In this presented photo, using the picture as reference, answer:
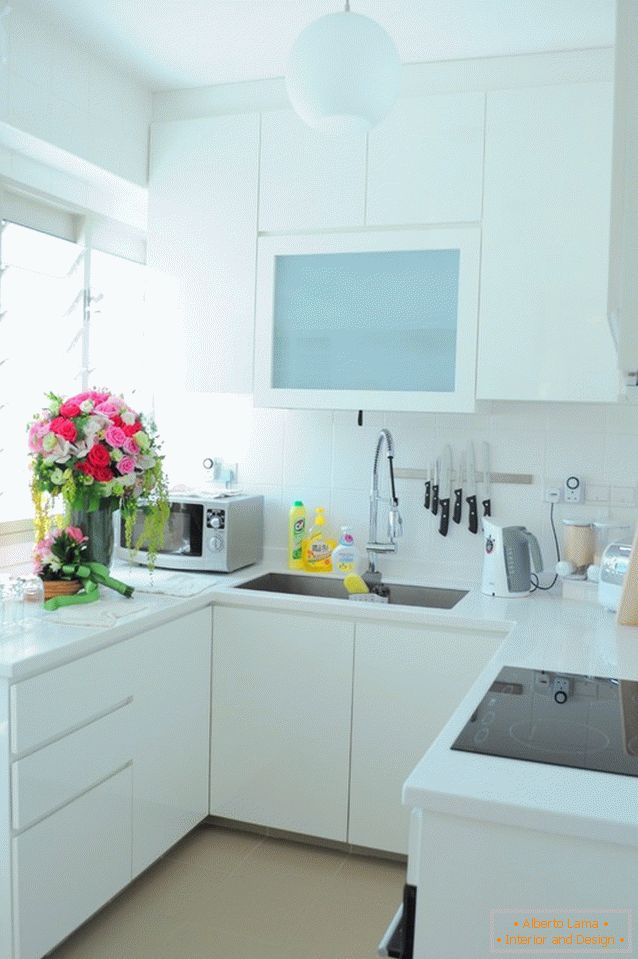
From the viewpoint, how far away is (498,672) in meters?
1.88

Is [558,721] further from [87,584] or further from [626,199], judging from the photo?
[87,584]

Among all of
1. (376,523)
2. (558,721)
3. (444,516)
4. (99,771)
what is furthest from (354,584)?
(558,721)

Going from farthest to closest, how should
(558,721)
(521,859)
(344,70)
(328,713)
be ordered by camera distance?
1. (328,713)
2. (344,70)
3. (558,721)
4. (521,859)

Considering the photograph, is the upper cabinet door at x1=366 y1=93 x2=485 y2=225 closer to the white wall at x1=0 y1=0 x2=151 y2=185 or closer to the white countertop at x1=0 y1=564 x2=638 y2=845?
the white wall at x1=0 y1=0 x2=151 y2=185

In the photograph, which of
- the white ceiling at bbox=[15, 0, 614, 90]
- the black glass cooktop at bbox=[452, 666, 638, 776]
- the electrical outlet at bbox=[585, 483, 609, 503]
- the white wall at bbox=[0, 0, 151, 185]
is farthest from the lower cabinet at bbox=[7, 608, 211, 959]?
the white ceiling at bbox=[15, 0, 614, 90]

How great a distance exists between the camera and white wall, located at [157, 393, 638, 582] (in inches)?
118

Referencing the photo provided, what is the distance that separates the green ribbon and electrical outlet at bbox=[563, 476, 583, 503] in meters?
1.46

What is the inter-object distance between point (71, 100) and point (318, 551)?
1.67 m

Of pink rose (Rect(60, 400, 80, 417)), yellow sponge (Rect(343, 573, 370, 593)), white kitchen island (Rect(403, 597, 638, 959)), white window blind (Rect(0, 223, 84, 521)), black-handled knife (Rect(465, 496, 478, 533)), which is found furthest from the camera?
black-handled knife (Rect(465, 496, 478, 533))

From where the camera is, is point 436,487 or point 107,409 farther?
point 436,487

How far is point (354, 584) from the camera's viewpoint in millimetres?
2986

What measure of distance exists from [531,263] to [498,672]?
1.35 meters

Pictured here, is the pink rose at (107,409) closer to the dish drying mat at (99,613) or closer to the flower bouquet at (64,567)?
the flower bouquet at (64,567)

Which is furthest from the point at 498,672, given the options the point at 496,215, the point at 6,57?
the point at 6,57
